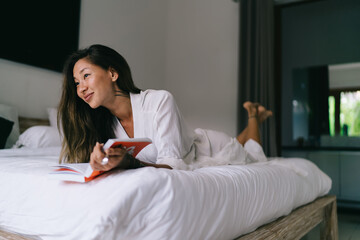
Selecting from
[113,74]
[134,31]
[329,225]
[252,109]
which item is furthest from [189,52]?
[113,74]

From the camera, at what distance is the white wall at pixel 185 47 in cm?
395

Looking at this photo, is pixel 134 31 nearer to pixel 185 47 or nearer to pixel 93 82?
pixel 185 47


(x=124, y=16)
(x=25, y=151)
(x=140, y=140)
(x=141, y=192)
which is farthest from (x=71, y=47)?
(x=141, y=192)

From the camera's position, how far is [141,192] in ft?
2.51

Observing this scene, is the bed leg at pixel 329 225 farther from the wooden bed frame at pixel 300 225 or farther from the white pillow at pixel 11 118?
the white pillow at pixel 11 118

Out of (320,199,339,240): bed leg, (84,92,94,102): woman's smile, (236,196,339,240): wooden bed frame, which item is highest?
(84,92,94,102): woman's smile

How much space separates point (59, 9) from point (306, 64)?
375 centimetres

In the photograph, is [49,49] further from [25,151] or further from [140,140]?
[140,140]

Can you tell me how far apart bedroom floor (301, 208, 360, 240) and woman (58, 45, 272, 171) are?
1434 mm

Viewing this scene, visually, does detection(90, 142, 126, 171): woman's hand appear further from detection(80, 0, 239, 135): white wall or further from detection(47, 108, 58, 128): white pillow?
detection(80, 0, 239, 135): white wall

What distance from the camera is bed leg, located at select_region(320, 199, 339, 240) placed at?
2.08m

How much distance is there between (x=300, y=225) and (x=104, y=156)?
117cm

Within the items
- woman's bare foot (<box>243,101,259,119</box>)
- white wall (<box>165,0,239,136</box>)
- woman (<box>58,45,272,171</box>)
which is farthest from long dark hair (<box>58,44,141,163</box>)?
white wall (<box>165,0,239,136</box>)

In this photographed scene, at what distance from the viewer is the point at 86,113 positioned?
5.39ft
